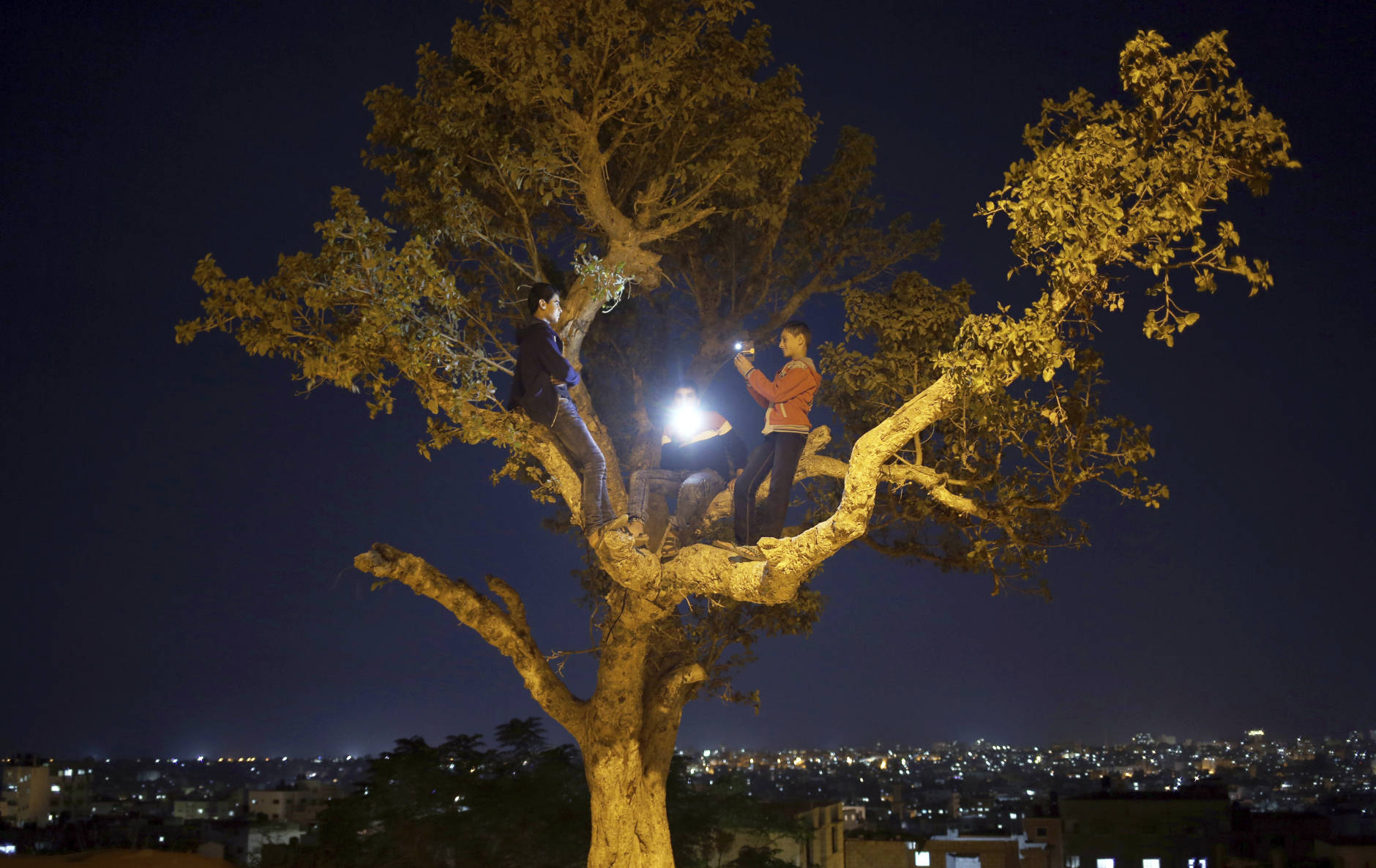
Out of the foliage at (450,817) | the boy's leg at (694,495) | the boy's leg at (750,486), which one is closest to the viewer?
the boy's leg at (750,486)

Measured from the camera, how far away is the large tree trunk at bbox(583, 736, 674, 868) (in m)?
8.90

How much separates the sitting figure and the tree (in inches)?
21.8

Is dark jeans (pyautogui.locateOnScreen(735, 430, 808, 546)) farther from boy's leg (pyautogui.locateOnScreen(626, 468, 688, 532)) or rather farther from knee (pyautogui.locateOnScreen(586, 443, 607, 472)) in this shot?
knee (pyautogui.locateOnScreen(586, 443, 607, 472))

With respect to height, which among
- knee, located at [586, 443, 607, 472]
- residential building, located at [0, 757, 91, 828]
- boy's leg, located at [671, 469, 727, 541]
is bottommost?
knee, located at [586, 443, 607, 472]

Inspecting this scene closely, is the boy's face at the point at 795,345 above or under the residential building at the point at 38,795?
under

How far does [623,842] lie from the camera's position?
891 centimetres

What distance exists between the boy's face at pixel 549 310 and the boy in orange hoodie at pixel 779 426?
5.14ft

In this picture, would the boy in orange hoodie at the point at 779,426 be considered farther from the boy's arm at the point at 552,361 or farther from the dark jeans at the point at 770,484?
the boy's arm at the point at 552,361

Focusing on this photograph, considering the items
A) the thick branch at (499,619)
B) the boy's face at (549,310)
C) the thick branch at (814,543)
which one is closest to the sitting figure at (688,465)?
the thick branch at (814,543)

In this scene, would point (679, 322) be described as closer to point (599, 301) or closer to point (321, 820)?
point (599, 301)

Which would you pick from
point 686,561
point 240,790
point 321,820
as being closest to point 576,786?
point 321,820

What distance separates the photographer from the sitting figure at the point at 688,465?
7.86 metres

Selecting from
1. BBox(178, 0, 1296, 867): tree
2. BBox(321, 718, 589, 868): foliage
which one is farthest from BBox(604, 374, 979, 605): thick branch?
BBox(321, 718, 589, 868): foliage

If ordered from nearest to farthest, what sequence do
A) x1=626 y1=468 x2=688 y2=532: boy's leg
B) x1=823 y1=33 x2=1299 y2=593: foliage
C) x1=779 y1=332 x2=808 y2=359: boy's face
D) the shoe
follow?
x1=823 y1=33 x2=1299 y2=593: foliage, x1=779 y1=332 x2=808 y2=359: boy's face, x1=626 y1=468 x2=688 y2=532: boy's leg, the shoe
